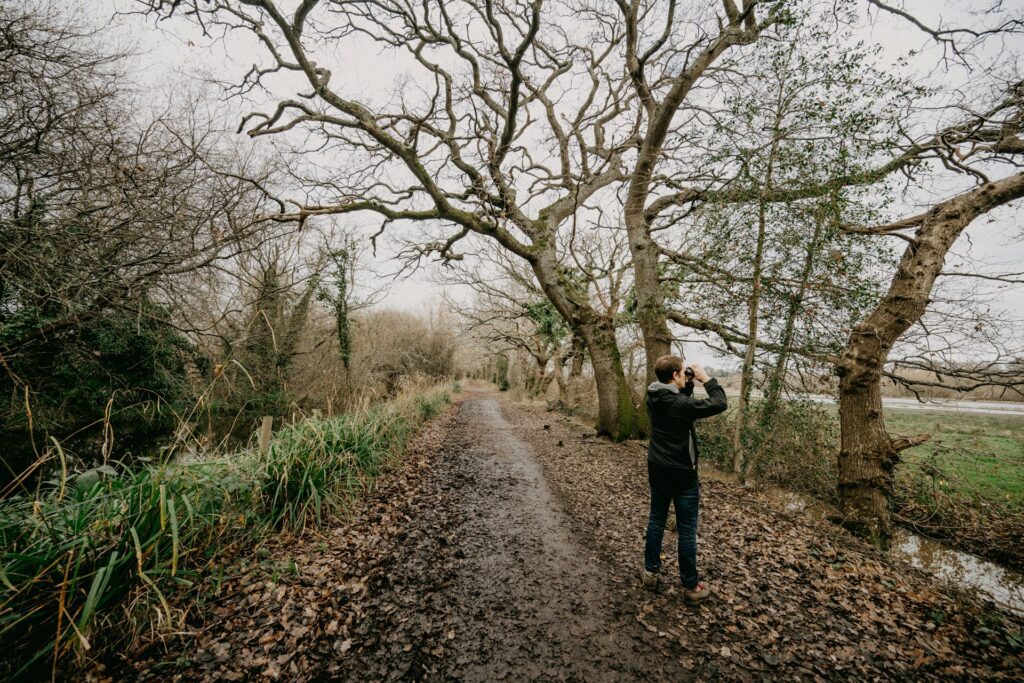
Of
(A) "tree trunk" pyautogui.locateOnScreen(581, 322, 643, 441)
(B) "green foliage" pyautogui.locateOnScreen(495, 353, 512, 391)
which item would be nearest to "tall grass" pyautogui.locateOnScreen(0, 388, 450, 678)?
(A) "tree trunk" pyautogui.locateOnScreen(581, 322, 643, 441)

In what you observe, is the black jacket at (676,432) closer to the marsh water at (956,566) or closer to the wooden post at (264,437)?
the marsh water at (956,566)

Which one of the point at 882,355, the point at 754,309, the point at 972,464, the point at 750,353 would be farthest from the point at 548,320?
the point at 972,464

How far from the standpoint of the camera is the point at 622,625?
9.35 feet

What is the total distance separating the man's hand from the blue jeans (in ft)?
3.10

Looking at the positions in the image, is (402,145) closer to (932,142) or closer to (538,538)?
(538,538)

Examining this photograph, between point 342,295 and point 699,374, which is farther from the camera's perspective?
point 342,295

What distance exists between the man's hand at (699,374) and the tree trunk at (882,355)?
3.62 m

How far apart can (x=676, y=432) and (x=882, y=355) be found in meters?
4.22

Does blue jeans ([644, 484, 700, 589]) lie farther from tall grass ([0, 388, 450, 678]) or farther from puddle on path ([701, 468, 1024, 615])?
tall grass ([0, 388, 450, 678])

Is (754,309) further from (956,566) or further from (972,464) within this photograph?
(956,566)

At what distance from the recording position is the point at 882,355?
498 centimetres

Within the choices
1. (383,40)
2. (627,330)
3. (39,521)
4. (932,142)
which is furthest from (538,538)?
(627,330)

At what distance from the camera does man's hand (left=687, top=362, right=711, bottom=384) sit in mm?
3252

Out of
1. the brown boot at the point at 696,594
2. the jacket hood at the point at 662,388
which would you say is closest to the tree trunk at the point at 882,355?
the brown boot at the point at 696,594
